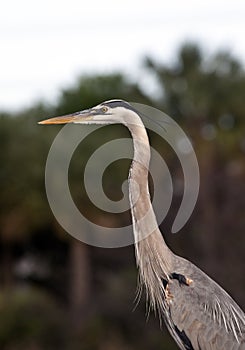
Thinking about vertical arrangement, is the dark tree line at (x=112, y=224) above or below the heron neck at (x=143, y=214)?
below

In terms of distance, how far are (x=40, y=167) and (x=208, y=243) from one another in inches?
162

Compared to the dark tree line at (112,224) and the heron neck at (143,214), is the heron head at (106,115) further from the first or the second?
the dark tree line at (112,224)

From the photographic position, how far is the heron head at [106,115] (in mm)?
4379

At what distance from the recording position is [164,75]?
18.2 metres

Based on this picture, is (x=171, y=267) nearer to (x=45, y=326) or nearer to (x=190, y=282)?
(x=190, y=282)

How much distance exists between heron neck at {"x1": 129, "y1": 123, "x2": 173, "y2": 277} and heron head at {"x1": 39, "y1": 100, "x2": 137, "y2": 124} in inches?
3.0

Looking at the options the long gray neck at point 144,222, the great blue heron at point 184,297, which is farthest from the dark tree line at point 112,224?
the long gray neck at point 144,222

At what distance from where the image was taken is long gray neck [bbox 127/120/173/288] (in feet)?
14.2

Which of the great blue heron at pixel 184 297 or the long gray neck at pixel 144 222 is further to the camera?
the great blue heron at pixel 184 297

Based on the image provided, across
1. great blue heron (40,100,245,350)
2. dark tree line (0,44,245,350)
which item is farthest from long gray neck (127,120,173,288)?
dark tree line (0,44,245,350)

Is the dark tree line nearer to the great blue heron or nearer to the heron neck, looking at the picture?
the great blue heron

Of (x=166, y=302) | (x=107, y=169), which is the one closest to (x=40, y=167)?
(x=107, y=169)

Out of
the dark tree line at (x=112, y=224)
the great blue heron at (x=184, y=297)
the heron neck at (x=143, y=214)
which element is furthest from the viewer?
the dark tree line at (x=112, y=224)

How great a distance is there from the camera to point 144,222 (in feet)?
14.7
